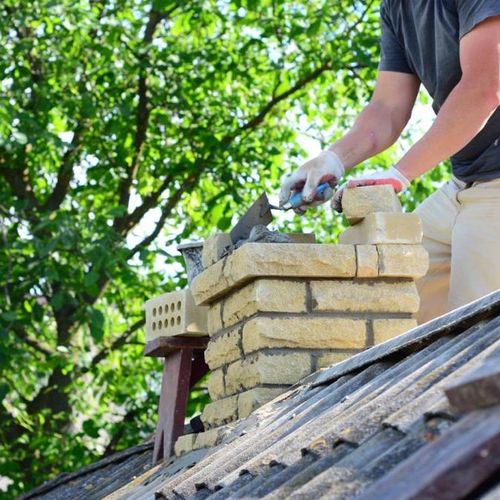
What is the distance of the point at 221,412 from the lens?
4.61 meters

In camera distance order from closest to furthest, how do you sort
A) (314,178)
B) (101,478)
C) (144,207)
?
(314,178), (101,478), (144,207)

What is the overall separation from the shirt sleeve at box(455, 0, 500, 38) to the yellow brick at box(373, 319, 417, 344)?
1.00 meters

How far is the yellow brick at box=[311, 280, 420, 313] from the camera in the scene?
14.1 feet

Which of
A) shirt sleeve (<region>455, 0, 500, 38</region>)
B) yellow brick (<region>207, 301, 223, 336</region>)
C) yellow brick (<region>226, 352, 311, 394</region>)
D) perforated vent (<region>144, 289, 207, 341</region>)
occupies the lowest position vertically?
yellow brick (<region>226, 352, 311, 394</region>)

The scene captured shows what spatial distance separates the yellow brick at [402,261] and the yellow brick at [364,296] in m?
0.05

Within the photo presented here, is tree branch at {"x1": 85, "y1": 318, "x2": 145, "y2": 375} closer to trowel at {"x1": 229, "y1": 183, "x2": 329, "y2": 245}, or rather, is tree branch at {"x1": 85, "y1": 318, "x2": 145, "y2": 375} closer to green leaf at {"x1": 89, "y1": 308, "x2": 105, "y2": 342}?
green leaf at {"x1": 89, "y1": 308, "x2": 105, "y2": 342}

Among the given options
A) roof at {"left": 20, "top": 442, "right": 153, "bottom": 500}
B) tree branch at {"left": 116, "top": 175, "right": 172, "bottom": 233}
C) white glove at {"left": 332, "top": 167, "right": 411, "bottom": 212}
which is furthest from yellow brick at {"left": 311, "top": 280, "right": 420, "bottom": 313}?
tree branch at {"left": 116, "top": 175, "right": 172, "bottom": 233}

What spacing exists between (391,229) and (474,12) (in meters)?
0.78

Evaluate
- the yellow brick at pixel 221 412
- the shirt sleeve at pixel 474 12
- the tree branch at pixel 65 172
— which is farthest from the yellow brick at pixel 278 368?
the tree branch at pixel 65 172

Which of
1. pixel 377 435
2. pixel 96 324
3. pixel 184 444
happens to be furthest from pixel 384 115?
pixel 96 324

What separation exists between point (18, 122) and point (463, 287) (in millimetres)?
6599

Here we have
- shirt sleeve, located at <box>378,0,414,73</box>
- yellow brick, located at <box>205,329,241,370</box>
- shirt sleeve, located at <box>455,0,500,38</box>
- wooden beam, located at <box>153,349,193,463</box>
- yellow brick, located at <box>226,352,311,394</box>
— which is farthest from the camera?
wooden beam, located at <box>153,349,193,463</box>

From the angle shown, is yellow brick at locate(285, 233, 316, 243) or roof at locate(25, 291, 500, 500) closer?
roof at locate(25, 291, 500, 500)

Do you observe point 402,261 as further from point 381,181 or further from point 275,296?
point 275,296
